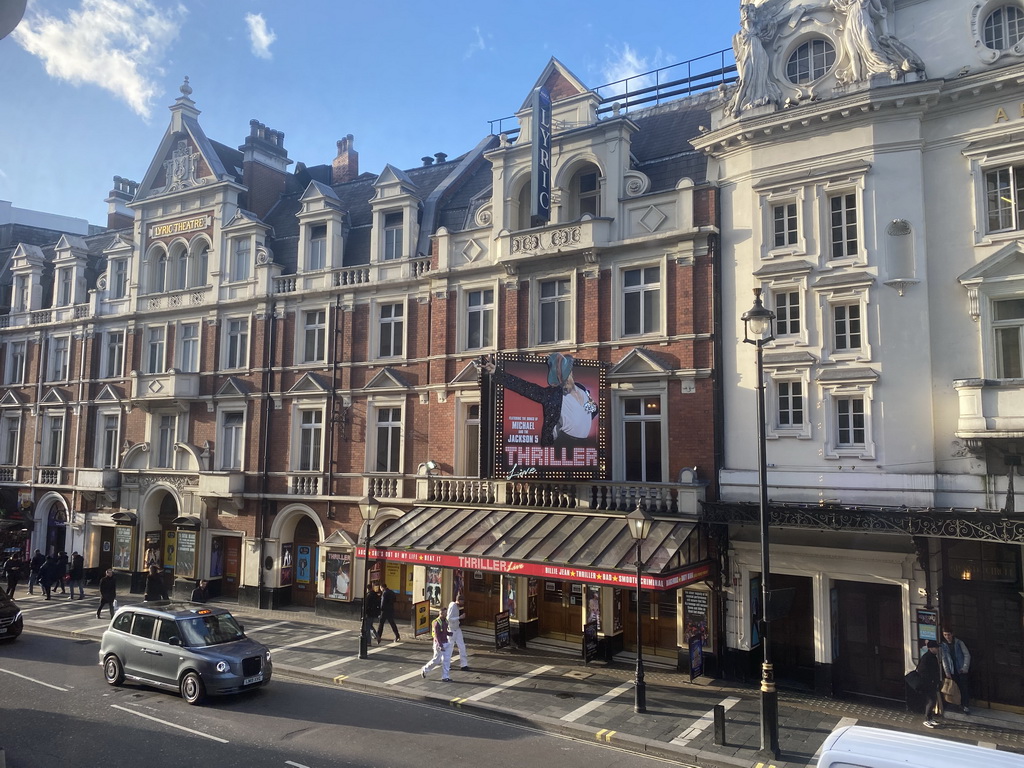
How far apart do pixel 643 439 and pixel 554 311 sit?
4.70 m

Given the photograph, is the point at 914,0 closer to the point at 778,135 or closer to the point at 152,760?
the point at 778,135

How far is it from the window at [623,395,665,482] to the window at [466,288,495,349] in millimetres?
5115

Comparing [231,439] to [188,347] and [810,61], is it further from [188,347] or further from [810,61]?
[810,61]

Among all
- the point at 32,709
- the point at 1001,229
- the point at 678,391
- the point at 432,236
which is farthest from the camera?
the point at 432,236

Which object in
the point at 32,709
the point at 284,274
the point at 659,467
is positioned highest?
the point at 284,274

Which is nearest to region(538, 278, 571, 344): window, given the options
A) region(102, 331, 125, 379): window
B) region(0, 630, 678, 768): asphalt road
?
region(0, 630, 678, 768): asphalt road

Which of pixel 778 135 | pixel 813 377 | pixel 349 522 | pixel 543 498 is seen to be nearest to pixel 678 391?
pixel 813 377

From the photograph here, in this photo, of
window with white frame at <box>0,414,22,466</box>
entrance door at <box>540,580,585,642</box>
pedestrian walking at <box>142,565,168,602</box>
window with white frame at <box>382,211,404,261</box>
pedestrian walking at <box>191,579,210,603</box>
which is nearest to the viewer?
entrance door at <box>540,580,585,642</box>

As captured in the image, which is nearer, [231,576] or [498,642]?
[498,642]

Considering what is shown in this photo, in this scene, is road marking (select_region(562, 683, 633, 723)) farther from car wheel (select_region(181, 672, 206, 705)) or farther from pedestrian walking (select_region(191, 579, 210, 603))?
pedestrian walking (select_region(191, 579, 210, 603))

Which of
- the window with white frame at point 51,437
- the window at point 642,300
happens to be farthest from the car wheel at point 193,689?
Result: the window with white frame at point 51,437

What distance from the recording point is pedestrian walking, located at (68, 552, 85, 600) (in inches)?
1143

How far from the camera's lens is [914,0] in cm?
1758

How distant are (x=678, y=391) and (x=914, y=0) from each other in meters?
10.8
